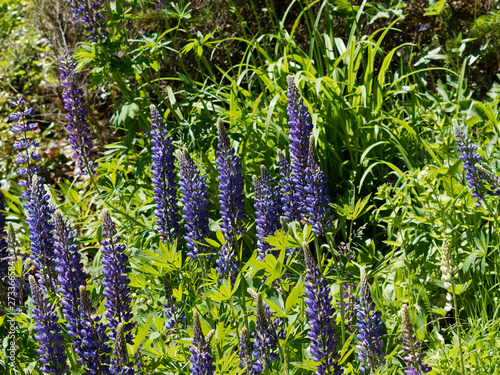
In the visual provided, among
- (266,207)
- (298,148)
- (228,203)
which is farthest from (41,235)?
(298,148)

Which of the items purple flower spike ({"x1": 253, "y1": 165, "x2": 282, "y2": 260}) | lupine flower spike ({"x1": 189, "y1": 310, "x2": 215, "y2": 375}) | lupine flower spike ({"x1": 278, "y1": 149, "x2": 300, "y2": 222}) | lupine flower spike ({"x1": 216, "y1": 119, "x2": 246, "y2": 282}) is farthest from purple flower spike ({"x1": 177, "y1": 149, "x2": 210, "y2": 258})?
lupine flower spike ({"x1": 189, "y1": 310, "x2": 215, "y2": 375})

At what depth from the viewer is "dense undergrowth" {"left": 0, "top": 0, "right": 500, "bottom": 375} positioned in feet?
7.45

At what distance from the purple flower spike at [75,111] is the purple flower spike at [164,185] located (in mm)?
829

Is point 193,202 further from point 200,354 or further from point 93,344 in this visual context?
point 200,354

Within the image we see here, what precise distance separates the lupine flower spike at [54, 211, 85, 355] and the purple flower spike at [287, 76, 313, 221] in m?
1.12

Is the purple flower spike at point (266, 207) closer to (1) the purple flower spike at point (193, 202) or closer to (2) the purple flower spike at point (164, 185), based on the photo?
(1) the purple flower spike at point (193, 202)

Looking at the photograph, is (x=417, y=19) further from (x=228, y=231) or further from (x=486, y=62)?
(x=228, y=231)

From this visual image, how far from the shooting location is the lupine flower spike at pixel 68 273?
2.47 metres

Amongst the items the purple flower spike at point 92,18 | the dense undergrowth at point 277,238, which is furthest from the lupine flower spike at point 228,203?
the purple flower spike at point 92,18

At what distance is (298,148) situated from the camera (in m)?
2.88

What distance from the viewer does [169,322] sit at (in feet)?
9.46

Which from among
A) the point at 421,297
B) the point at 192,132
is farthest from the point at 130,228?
the point at 421,297

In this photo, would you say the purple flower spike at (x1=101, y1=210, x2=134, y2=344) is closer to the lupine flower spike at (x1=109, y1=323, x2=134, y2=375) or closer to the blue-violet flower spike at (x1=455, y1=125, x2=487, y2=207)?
the lupine flower spike at (x1=109, y1=323, x2=134, y2=375)

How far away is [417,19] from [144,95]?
3078 millimetres
